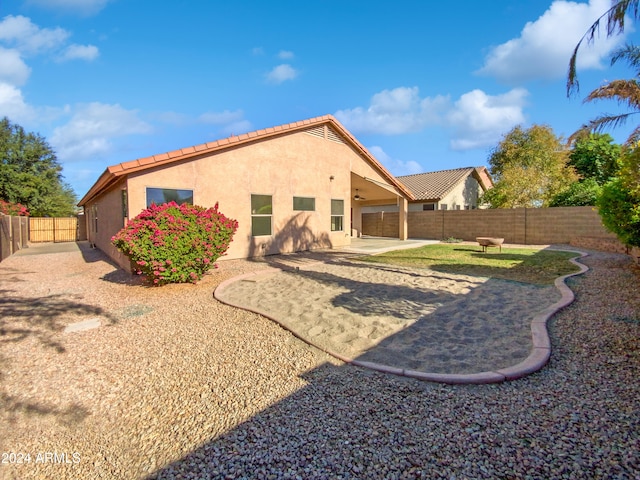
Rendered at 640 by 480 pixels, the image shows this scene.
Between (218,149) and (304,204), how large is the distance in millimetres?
4693

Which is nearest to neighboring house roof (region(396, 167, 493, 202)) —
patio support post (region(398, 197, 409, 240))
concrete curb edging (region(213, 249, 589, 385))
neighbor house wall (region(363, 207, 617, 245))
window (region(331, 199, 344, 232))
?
Result: neighbor house wall (region(363, 207, 617, 245))

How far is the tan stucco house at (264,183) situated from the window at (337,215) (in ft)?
0.17

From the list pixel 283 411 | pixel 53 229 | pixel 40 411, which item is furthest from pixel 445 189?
pixel 53 229

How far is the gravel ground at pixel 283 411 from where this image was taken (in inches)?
94.3

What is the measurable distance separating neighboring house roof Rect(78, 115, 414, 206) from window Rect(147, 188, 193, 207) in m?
0.78

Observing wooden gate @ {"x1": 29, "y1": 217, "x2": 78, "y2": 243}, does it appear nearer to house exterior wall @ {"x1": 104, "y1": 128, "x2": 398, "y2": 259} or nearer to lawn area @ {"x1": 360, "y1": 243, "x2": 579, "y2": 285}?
house exterior wall @ {"x1": 104, "y1": 128, "x2": 398, "y2": 259}

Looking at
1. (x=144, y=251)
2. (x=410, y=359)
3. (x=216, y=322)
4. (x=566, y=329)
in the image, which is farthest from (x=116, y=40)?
(x=566, y=329)

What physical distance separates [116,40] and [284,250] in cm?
1012

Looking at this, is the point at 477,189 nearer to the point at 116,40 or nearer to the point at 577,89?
the point at 577,89

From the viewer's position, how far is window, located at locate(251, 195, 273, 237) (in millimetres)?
12906

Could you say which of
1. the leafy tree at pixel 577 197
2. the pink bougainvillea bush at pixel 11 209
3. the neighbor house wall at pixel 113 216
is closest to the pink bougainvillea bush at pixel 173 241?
the neighbor house wall at pixel 113 216

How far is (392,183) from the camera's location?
19.0 m

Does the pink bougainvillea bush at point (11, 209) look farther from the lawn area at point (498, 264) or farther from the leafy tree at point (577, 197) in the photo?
the leafy tree at point (577, 197)

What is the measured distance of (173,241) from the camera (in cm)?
790
